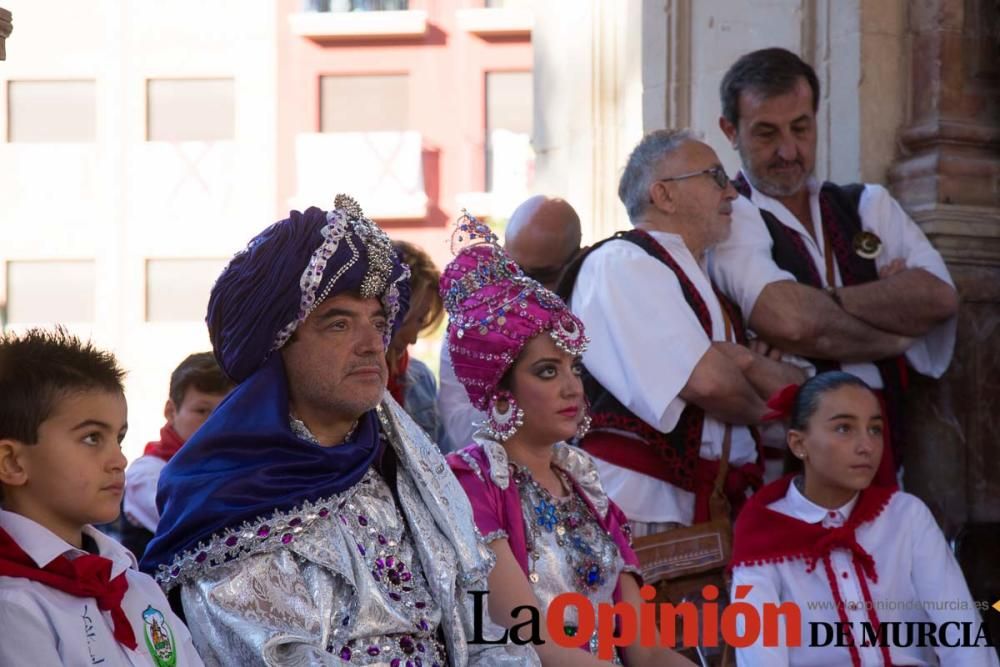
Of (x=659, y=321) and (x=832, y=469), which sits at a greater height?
(x=659, y=321)

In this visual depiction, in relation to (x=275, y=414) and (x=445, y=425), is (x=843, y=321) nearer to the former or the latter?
(x=445, y=425)

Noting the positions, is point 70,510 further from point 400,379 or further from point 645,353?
point 400,379

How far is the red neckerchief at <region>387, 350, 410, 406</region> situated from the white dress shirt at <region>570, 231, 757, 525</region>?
0.69m

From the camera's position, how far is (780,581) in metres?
4.34

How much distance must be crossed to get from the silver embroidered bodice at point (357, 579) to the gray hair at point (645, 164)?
168cm

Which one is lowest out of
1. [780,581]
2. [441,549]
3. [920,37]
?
[780,581]

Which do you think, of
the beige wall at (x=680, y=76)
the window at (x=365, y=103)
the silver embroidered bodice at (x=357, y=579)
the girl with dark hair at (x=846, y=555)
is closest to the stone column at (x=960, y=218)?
the beige wall at (x=680, y=76)

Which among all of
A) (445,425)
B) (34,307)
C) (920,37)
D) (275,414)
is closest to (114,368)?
(275,414)

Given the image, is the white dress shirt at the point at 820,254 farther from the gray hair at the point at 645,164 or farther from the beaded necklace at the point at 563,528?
the beaded necklace at the point at 563,528

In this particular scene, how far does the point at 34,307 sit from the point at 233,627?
24.8m

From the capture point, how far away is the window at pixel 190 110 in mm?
26469

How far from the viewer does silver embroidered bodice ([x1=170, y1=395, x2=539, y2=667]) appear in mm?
2961

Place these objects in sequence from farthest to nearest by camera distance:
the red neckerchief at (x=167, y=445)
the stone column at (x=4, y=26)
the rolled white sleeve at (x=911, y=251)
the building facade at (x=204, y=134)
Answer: the building facade at (x=204, y=134), the rolled white sleeve at (x=911, y=251), the red neckerchief at (x=167, y=445), the stone column at (x=4, y=26)

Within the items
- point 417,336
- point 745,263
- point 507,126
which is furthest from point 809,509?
point 507,126
